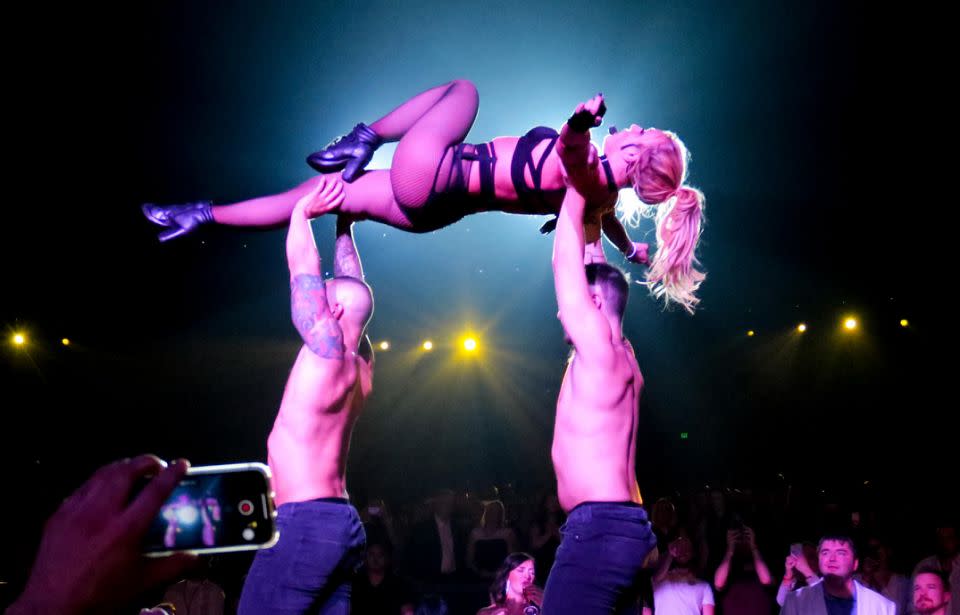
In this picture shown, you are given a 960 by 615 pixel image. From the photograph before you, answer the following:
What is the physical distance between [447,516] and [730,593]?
104 inches

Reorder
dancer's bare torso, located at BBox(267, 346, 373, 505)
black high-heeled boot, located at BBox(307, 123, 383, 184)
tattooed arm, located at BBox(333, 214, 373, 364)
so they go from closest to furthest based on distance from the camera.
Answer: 1. dancer's bare torso, located at BBox(267, 346, 373, 505)
2. black high-heeled boot, located at BBox(307, 123, 383, 184)
3. tattooed arm, located at BBox(333, 214, 373, 364)

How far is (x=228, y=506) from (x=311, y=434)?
75.6 inches

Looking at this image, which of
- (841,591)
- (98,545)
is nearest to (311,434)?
(98,545)

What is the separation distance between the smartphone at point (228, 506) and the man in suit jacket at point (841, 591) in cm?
424

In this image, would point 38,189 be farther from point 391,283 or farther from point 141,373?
point 141,373

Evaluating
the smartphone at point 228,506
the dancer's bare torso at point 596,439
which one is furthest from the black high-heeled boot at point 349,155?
the smartphone at point 228,506

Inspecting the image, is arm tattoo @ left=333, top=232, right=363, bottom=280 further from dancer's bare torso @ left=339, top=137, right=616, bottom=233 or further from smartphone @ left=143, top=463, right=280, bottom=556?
smartphone @ left=143, top=463, right=280, bottom=556

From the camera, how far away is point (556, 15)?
4.66 meters

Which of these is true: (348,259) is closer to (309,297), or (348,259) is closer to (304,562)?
(309,297)

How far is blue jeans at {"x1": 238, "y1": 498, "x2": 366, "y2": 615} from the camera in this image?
2.67 meters

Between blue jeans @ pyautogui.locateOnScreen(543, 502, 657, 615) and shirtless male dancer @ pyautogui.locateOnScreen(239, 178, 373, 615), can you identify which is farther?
shirtless male dancer @ pyautogui.locateOnScreen(239, 178, 373, 615)

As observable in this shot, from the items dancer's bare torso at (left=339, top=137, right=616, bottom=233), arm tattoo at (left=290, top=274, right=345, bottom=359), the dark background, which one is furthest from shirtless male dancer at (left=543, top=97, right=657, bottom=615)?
the dark background

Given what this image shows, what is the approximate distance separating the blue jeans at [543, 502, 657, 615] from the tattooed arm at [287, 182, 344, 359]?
113 centimetres

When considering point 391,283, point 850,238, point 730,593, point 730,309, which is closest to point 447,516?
point 730,593
